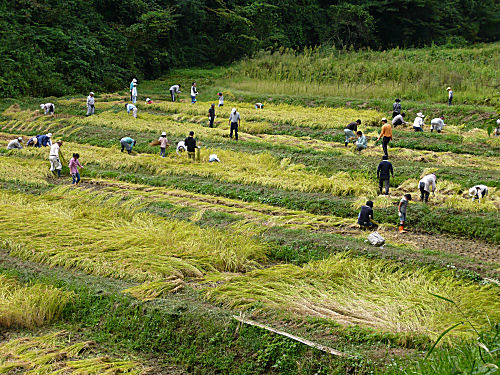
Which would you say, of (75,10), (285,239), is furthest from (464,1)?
(285,239)

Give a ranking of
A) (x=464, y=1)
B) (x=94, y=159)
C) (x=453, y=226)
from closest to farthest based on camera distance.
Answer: (x=453, y=226)
(x=94, y=159)
(x=464, y=1)

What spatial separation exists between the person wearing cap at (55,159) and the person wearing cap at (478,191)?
12.3 metres

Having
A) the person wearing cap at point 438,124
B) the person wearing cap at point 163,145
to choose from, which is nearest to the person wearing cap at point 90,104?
the person wearing cap at point 163,145

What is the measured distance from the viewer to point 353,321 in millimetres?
7719

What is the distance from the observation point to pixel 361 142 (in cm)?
1909

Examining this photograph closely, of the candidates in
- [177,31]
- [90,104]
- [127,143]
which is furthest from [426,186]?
[177,31]

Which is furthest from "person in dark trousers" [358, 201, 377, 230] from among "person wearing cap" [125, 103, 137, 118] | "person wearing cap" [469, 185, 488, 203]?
"person wearing cap" [125, 103, 137, 118]

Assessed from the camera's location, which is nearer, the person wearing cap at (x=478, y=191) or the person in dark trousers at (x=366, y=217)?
the person in dark trousers at (x=366, y=217)

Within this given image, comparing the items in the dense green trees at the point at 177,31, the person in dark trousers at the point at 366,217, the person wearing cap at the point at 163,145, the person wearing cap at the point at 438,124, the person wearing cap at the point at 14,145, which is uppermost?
the dense green trees at the point at 177,31

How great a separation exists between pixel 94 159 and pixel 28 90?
14430mm

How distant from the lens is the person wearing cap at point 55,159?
1711 cm

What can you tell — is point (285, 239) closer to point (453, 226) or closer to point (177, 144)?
point (453, 226)

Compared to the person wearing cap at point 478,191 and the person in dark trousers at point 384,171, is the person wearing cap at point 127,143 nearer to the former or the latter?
the person in dark trousers at point 384,171

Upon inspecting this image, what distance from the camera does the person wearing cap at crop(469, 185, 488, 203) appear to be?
44.7 feet
